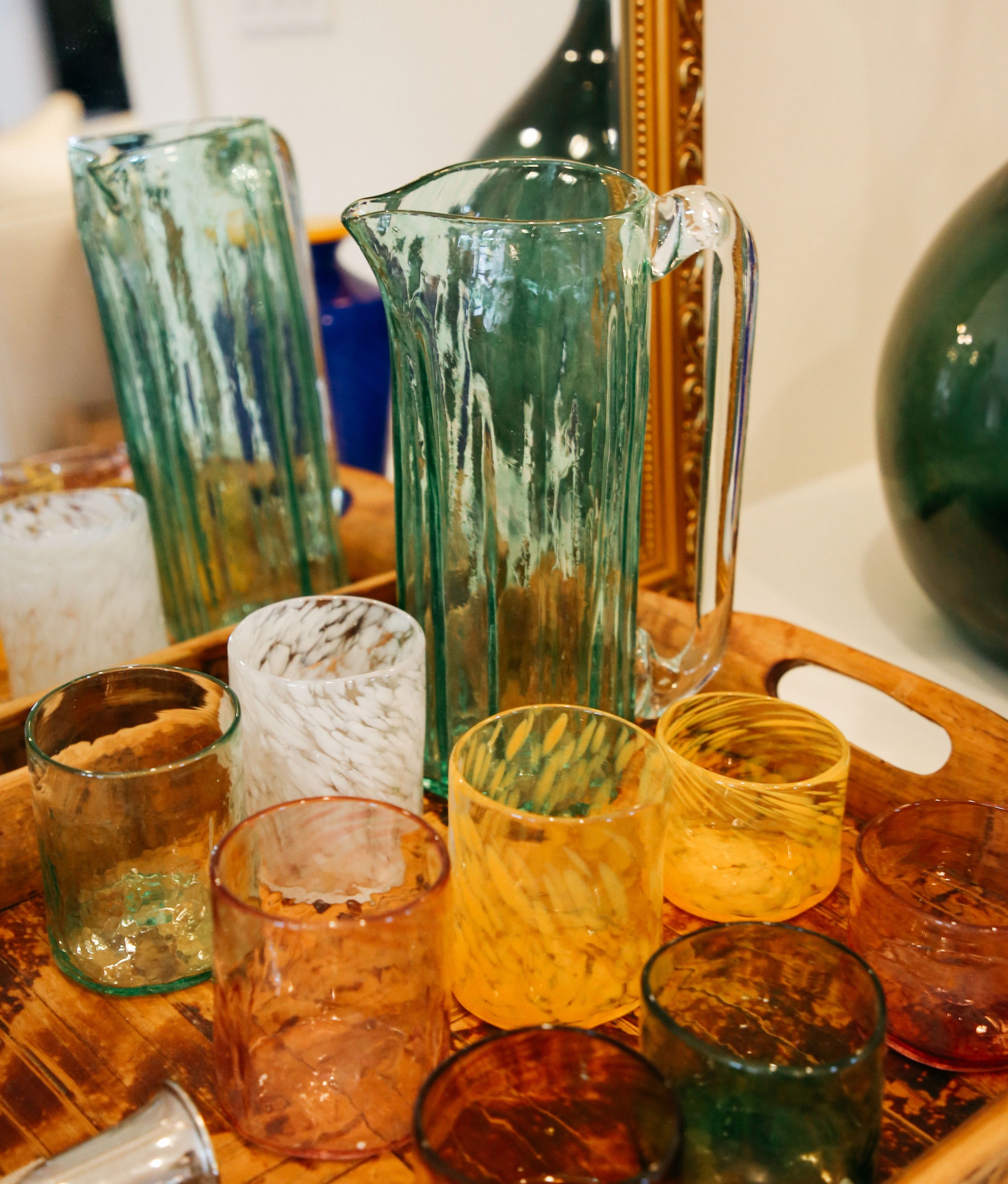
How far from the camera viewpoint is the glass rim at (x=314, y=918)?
10.5 inches

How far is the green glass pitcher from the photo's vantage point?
0.35 metres

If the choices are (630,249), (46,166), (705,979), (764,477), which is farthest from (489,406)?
(764,477)

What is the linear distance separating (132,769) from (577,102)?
0.37 meters

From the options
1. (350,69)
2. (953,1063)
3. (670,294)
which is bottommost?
(953,1063)

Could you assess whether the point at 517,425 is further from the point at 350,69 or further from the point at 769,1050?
the point at 350,69

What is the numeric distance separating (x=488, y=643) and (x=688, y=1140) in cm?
18

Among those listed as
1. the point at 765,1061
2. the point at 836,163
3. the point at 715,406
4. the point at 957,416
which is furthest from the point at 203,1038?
the point at 836,163

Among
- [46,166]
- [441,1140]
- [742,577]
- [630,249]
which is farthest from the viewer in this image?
[742,577]

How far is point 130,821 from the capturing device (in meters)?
0.33

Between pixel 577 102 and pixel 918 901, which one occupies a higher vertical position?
pixel 577 102

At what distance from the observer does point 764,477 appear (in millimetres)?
752

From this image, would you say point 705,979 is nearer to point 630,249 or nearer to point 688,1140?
point 688,1140

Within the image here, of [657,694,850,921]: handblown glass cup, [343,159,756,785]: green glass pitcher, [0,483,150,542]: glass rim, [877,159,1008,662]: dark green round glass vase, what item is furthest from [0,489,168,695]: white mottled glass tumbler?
[877,159,1008,662]: dark green round glass vase

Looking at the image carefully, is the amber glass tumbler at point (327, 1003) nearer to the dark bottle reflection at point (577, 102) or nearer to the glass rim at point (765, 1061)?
the glass rim at point (765, 1061)
